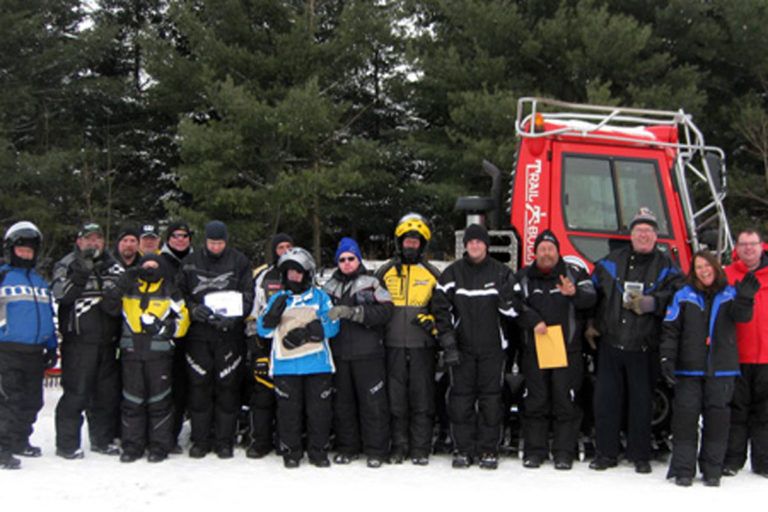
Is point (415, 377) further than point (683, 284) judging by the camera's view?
Yes

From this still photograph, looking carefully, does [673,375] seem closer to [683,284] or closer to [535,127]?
[683,284]

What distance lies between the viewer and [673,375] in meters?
5.39

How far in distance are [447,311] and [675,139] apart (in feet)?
9.36

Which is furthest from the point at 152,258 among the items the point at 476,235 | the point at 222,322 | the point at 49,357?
the point at 476,235

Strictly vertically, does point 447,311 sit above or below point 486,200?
below

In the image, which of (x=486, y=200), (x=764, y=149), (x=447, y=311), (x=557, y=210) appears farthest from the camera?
(x=764, y=149)

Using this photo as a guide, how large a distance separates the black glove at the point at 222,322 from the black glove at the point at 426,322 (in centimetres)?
145

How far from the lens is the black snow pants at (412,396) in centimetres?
596

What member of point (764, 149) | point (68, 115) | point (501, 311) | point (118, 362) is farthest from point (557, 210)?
point (68, 115)

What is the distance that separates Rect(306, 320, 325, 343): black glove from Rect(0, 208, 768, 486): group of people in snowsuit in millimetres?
12

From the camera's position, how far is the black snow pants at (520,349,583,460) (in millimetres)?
5875

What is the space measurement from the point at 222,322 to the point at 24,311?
153cm

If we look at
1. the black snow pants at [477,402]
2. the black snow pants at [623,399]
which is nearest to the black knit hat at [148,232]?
the black snow pants at [477,402]

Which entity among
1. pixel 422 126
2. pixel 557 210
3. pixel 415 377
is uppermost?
pixel 422 126
